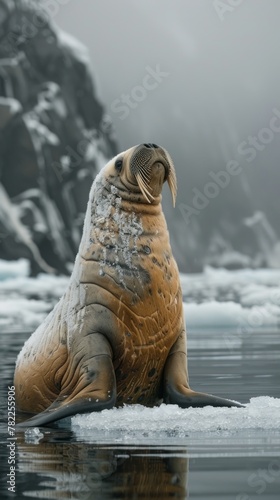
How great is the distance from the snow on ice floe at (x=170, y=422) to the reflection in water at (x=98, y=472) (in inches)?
18.3

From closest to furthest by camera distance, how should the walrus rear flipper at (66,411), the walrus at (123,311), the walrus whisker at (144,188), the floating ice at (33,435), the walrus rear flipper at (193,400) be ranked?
the floating ice at (33,435)
the walrus rear flipper at (66,411)
the walrus rear flipper at (193,400)
the walrus at (123,311)
the walrus whisker at (144,188)

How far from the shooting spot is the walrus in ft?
24.4

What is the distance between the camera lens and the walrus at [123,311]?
7.44m

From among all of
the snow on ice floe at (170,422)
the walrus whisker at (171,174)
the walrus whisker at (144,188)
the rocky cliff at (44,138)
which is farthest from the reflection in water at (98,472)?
the rocky cliff at (44,138)

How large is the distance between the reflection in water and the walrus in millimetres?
1465

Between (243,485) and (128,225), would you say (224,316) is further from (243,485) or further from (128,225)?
(243,485)

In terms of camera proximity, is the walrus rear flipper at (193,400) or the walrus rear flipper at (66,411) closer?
the walrus rear flipper at (66,411)

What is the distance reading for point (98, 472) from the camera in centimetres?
490

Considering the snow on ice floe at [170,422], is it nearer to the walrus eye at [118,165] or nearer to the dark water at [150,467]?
the dark water at [150,467]

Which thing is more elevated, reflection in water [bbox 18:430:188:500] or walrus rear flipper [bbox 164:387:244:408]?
reflection in water [bbox 18:430:188:500]

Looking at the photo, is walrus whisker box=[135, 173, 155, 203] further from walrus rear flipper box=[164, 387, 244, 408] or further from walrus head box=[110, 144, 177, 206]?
walrus rear flipper box=[164, 387, 244, 408]

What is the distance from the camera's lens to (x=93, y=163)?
70.3 metres

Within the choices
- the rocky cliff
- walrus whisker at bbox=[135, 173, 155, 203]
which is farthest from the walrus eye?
the rocky cliff

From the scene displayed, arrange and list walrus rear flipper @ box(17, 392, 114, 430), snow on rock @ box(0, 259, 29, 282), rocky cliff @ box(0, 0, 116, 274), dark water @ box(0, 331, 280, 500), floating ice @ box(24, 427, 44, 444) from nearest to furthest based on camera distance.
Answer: dark water @ box(0, 331, 280, 500) < floating ice @ box(24, 427, 44, 444) < walrus rear flipper @ box(17, 392, 114, 430) < snow on rock @ box(0, 259, 29, 282) < rocky cliff @ box(0, 0, 116, 274)
